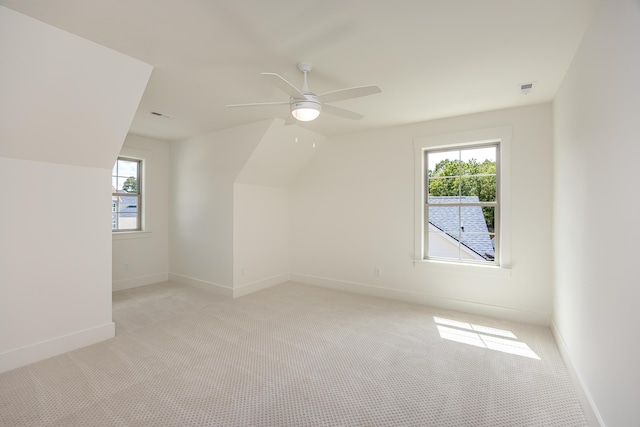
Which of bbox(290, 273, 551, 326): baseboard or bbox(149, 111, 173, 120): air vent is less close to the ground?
bbox(149, 111, 173, 120): air vent

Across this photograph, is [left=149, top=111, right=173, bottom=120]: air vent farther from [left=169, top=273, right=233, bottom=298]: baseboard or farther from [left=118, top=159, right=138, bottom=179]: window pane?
[left=169, top=273, right=233, bottom=298]: baseboard

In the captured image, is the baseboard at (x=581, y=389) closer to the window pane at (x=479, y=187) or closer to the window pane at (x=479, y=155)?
the window pane at (x=479, y=187)

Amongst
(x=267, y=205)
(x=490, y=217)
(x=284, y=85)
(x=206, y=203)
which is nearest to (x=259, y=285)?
(x=267, y=205)

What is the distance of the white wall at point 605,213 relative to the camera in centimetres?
127

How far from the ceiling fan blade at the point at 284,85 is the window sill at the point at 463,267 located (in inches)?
111

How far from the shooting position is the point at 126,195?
4.67 metres

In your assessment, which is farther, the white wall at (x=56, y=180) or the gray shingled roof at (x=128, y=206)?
the gray shingled roof at (x=128, y=206)

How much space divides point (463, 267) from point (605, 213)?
84.1 inches

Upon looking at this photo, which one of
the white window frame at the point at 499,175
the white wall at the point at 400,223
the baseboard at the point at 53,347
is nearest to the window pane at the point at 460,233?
the white window frame at the point at 499,175

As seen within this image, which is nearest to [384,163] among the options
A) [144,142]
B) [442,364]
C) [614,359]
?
[442,364]

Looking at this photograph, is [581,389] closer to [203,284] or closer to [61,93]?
[61,93]

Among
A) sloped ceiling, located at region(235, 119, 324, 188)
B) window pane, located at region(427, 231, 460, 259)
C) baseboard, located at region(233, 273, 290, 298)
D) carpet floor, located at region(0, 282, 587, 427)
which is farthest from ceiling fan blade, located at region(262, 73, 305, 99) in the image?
baseboard, located at region(233, 273, 290, 298)

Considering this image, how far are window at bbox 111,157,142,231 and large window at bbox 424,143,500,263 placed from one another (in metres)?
4.76

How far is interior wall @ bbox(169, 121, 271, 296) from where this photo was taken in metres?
4.16
